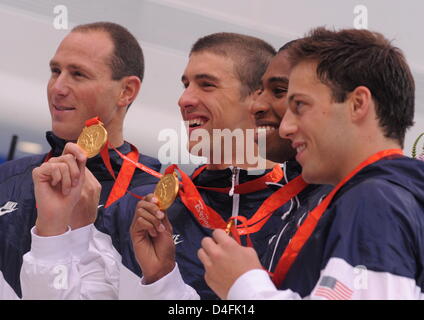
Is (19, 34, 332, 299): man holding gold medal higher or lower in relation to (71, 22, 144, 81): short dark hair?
lower

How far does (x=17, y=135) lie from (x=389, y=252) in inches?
123

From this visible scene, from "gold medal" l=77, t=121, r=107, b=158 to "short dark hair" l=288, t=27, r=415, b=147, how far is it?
2.60ft

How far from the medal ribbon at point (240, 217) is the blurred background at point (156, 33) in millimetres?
1640

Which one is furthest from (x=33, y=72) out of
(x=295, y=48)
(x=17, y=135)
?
(x=295, y=48)

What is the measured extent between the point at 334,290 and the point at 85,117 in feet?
5.34

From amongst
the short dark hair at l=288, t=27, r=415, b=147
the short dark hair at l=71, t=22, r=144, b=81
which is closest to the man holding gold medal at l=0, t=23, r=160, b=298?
the short dark hair at l=71, t=22, r=144, b=81

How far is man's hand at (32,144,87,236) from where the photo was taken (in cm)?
194

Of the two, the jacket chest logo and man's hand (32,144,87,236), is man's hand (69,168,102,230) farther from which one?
the jacket chest logo

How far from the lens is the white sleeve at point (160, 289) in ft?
6.48

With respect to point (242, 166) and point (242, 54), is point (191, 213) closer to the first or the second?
point (242, 166)

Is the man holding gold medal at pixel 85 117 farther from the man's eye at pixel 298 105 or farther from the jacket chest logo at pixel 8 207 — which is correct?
the man's eye at pixel 298 105

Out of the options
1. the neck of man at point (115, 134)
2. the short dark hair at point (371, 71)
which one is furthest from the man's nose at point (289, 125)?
the neck of man at point (115, 134)

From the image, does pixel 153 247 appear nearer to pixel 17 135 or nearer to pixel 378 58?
pixel 378 58
